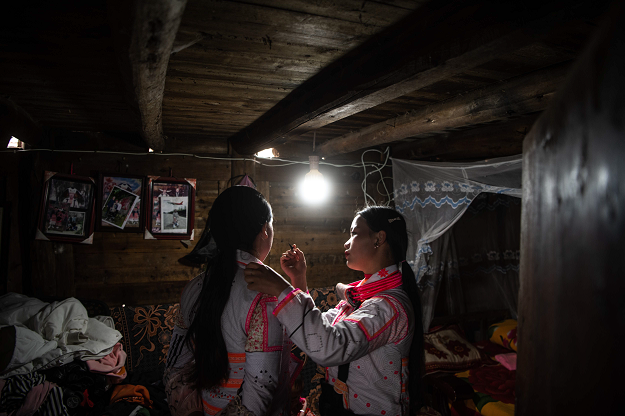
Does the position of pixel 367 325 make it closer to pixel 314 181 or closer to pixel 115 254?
pixel 314 181

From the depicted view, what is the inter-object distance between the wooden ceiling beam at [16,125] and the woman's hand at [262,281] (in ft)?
8.78

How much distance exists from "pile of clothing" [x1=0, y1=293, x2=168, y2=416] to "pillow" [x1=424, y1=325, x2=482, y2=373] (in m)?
2.92

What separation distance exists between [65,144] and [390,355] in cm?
401

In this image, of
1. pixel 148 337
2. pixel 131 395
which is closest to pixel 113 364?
pixel 131 395

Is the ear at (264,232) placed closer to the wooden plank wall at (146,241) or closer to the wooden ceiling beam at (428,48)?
the wooden ceiling beam at (428,48)

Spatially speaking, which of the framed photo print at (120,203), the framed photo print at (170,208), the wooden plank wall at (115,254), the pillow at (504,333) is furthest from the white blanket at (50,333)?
the pillow at (504,333)

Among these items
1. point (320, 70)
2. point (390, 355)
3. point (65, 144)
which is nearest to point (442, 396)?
point (390, 355)

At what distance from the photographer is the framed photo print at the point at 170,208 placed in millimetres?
4051

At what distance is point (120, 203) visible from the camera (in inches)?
156

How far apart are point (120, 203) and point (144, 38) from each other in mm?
3159

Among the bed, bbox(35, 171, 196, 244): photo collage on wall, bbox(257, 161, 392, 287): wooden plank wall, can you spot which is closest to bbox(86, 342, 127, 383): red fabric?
bbox(35, 171, 196, 244): photo collage on wall

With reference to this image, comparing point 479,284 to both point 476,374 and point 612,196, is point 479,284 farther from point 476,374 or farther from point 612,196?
point 612,196

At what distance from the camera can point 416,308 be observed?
1.84m

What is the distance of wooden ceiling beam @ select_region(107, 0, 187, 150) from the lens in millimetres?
1085
